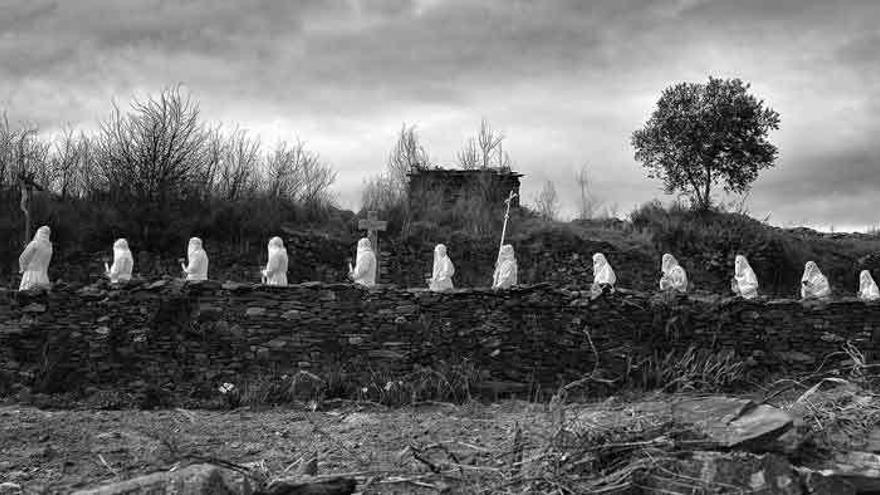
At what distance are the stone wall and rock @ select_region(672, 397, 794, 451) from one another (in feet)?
11.9

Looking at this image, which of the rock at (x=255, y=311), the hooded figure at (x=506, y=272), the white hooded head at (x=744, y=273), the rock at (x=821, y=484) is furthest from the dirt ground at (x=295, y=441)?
the white hooded head at (x=744, y=273)

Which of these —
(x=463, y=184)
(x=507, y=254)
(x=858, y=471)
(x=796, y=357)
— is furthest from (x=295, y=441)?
(x=463, y=184)

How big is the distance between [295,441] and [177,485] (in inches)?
82.5

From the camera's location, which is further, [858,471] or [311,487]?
[858,471]

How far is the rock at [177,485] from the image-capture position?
5391 mm

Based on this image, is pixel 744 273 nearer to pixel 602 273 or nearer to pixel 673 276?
pixel 673 276

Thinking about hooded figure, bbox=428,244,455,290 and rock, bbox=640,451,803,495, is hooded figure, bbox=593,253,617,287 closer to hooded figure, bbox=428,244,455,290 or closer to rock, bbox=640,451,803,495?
hooded figure, bbox=428,244,455,290

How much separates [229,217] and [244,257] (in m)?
1.67

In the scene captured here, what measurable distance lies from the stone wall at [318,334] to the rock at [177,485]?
13.4 ft

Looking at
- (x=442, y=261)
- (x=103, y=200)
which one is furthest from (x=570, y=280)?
(x=103, y=200)

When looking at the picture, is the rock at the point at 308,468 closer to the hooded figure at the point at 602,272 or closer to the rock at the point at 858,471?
the rock at the point at 858,471

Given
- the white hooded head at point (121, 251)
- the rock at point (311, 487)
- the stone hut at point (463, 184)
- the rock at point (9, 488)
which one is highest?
the stone hut at point (463, 184)

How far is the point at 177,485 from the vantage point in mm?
5414

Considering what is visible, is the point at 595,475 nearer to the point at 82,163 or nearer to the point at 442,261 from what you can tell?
the point at 442,261
